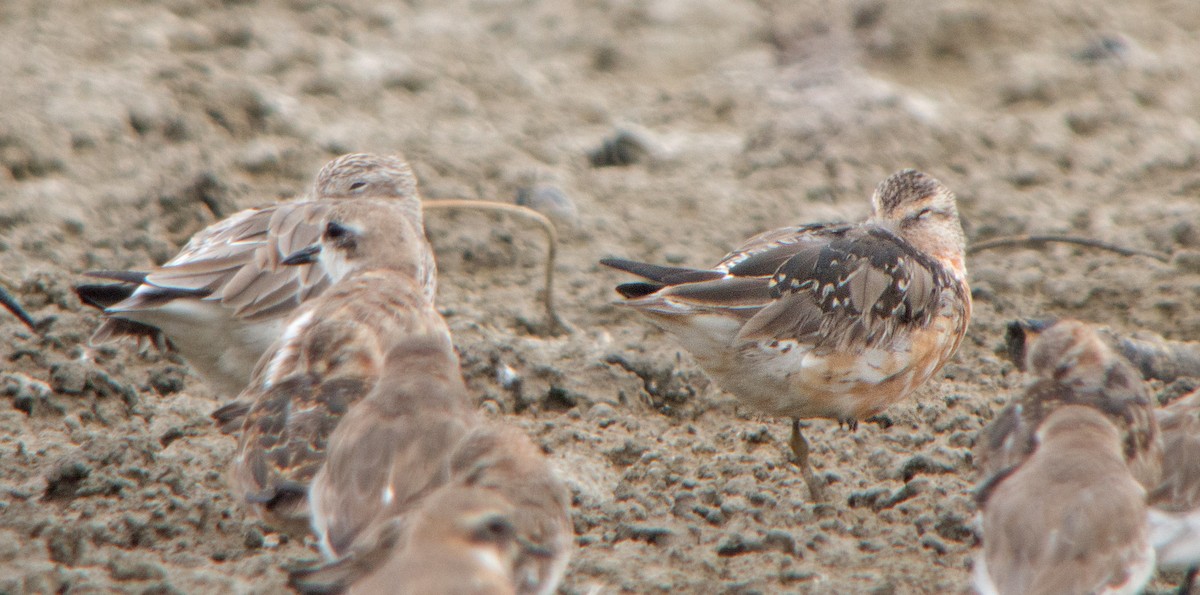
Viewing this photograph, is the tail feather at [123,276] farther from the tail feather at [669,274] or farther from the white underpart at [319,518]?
the white underpart at [319,518]

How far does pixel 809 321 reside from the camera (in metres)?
6.60

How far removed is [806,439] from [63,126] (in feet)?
16.6

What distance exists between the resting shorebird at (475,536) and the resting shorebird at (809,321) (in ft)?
6.09

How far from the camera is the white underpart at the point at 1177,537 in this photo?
520cm

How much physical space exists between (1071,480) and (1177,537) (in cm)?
68

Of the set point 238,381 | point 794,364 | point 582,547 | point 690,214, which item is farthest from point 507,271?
point 582,547

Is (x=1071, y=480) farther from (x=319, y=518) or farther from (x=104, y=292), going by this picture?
(x=104, y=292)

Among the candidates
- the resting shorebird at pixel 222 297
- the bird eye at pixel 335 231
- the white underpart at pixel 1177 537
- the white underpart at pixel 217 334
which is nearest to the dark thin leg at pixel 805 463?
the white underpart at pixel 1177 537

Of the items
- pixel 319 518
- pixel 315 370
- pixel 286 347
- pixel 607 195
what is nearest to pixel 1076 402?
pixel 319 518

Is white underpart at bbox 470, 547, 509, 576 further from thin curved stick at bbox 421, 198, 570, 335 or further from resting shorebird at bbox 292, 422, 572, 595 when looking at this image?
thin curved stick at bbox 421, 198, 570, 335

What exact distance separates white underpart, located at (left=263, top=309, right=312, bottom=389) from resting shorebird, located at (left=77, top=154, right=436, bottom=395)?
78 cm

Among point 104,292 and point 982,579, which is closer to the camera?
point 982,579

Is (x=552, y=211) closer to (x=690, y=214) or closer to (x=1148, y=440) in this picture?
(x=690, y=214)

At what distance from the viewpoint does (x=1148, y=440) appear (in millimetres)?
5289
